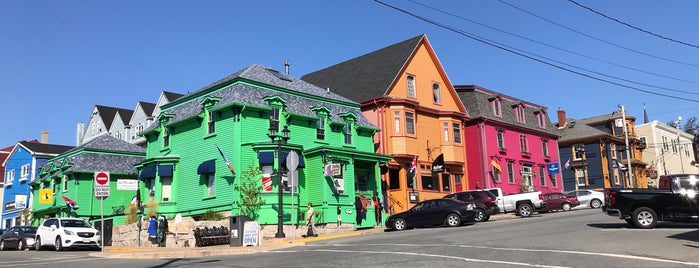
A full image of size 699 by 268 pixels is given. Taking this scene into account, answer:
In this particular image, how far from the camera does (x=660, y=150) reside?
2729 inches

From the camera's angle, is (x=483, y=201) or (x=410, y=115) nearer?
(x=483, y=201)

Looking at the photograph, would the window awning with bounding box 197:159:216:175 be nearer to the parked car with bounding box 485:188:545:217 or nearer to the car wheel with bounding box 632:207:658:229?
the parked car with bounding box 485:188:545:217

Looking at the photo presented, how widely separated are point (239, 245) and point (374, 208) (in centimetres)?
1258

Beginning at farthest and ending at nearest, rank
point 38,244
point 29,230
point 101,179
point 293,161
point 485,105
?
point 485,105 < point 29,230 < point 38,244 < point 101,179 < point 293,161

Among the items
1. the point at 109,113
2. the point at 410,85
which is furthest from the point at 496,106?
the point at 109,113

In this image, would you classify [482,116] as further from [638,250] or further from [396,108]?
[638,250]

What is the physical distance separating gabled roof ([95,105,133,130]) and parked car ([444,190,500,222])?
38.7 meters

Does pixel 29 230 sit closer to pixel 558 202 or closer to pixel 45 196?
pixel 45 196

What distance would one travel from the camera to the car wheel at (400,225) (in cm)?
2683

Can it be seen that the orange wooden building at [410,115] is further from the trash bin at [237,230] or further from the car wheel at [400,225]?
the trash bin at [237,230]

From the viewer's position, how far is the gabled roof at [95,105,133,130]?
58219 mm

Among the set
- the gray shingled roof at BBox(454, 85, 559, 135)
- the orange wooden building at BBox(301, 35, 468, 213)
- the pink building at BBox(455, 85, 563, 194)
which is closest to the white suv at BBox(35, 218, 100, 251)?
the orange wooden building at BBox(301, 35, 468, 213)

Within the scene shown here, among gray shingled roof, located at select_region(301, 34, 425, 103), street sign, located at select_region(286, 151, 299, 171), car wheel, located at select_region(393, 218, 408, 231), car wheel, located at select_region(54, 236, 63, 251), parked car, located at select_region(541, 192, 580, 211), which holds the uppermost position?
gray shingled roof, located at select_region(301, 34, 425, 103)

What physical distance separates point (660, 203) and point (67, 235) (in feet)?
76.0
